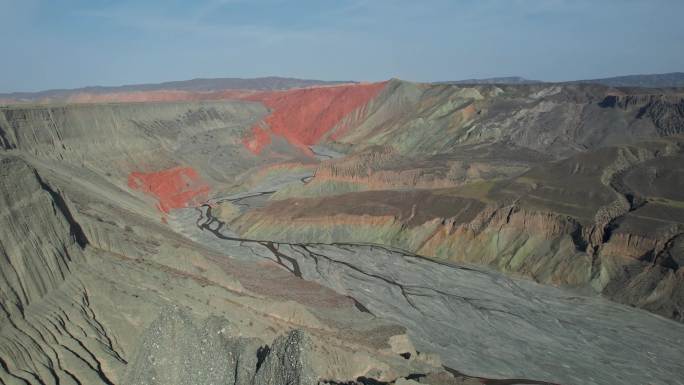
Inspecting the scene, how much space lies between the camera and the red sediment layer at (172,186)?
74.1 m

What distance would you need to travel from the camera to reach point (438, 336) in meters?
35.7

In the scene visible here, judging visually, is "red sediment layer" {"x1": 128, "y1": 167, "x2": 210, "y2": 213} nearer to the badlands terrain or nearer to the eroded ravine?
the badlands terrain

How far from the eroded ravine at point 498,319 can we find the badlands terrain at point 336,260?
175 mm

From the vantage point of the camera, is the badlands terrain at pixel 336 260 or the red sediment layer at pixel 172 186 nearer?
the badlands terrain at pixel 336 260

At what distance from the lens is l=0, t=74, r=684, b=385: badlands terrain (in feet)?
78.9

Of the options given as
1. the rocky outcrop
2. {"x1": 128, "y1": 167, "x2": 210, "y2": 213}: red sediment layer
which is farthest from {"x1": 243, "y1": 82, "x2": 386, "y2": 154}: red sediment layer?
the rocky outcrop

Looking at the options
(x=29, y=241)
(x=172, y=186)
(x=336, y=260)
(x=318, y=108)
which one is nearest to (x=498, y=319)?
(x=336, y=260)

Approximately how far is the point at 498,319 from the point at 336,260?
1694 centimetres

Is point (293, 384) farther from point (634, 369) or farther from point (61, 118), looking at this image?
point (61, 118)

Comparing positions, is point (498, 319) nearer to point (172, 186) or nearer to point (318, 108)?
point (172, 186)

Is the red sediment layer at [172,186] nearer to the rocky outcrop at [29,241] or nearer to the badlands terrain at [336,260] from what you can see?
the badlands terrain at [336,260]

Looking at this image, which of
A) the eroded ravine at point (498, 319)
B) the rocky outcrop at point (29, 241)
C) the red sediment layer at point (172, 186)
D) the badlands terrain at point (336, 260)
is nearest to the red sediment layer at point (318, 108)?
the red sediment layer at point (172, 186)

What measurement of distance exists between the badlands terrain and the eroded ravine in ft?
0.57

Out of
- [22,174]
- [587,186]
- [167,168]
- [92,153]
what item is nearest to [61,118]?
[92,153]
